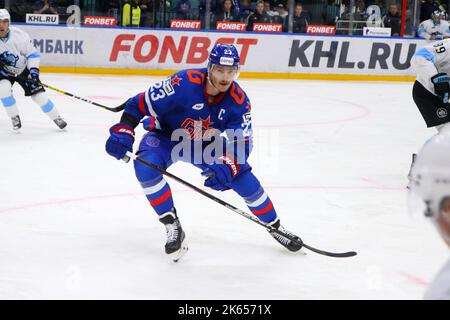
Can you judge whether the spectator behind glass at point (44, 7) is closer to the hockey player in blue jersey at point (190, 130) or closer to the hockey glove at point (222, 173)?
the hockey player in blue jersey at point (190, 130)

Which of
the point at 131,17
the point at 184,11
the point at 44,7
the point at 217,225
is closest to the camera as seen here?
the point at 217,225

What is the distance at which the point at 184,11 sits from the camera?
1116 cm

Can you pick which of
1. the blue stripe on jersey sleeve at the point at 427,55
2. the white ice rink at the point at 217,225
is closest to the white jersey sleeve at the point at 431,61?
the blue stripe on jersey sleeve at the point at 427,55

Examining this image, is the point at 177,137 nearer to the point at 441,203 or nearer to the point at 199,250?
the point at 199,250

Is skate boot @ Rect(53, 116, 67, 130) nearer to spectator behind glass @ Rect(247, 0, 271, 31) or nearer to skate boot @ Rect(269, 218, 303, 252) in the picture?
skate boot @ Rect(269, 218, 303, 252)

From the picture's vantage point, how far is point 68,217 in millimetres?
3863

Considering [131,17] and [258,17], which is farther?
[258,17]

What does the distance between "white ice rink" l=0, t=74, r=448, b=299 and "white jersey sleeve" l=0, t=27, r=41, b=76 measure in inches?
22.0

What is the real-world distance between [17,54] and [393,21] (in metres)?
6.94

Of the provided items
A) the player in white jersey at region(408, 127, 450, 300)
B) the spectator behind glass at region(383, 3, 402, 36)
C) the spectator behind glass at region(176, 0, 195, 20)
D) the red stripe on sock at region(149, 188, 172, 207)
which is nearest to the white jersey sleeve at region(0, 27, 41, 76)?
the red stripe on sock at region(149, 188, 172, 207)

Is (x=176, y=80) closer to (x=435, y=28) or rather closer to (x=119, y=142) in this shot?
(x=119, y=142)

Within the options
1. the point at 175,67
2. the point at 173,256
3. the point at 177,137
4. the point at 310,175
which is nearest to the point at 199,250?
the point at 173,256

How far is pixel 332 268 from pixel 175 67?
8136mm

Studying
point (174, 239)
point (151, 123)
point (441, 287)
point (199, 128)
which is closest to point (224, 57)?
point (199, 128)
